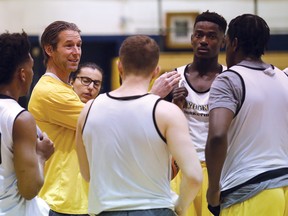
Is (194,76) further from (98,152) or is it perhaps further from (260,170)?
(98,152)

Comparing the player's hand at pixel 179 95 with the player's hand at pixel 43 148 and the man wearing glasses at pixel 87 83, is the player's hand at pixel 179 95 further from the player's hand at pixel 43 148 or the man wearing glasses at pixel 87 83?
the player's hand at pixel 43 148

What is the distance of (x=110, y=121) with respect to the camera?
3.26m

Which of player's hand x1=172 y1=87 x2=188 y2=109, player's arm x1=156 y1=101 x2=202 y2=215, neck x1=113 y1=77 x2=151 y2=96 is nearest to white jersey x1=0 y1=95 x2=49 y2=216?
neck x1=113 y1=77 x2=151 y2=96

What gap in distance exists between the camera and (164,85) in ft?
13.3

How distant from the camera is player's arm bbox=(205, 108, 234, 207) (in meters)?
3.53

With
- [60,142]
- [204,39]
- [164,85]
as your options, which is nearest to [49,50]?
[60,142]

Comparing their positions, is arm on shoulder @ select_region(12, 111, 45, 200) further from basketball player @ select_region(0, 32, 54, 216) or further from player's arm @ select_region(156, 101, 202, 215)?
player's arm @ select_region(156, 101, 202, 215)

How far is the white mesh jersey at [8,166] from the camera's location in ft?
11.1

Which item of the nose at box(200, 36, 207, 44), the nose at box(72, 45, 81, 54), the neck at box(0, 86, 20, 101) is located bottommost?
the neck at box(0, 86, 20, 101)

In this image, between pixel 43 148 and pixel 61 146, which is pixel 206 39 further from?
pixel 43 148

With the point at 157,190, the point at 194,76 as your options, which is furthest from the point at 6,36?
the point at 194,76

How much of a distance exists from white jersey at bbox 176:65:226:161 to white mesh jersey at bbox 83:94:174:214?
99 cm

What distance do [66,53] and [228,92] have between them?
1241mm

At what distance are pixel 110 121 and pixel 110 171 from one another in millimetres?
224
